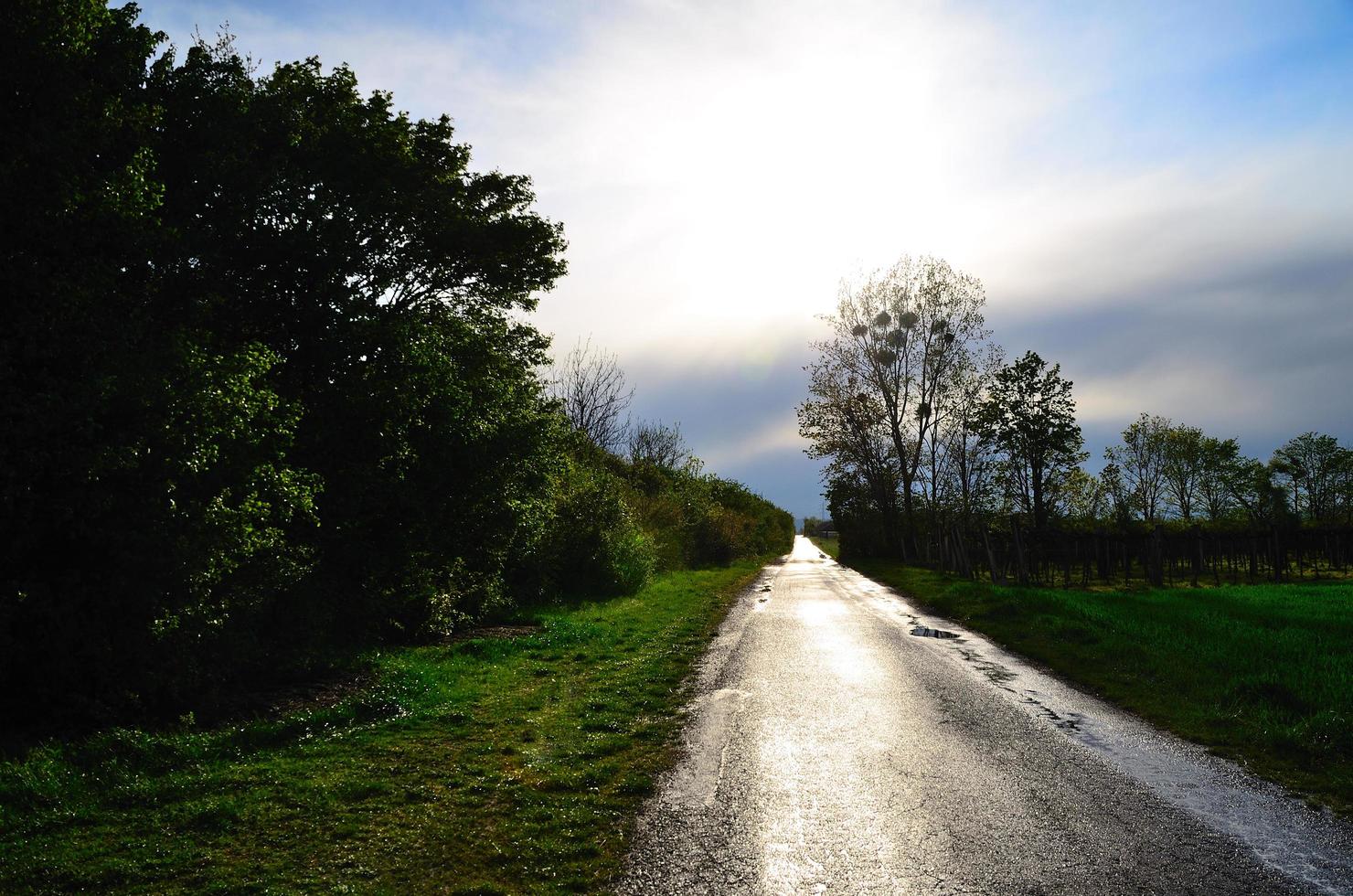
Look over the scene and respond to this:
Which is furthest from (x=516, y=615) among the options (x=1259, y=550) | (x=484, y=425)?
(x=1259, y=550)

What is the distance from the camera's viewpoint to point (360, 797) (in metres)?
6.29

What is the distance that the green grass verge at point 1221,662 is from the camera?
7.34 metres

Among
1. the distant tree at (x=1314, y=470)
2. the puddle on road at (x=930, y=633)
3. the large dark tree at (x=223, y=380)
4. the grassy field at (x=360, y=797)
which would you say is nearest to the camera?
the grassy field at (x=360, y=797)

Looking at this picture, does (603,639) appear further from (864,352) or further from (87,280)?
(864,352)

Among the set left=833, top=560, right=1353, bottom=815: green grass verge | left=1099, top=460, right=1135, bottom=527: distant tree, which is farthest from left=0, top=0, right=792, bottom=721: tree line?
left=1099, top=460, right=1135, bottom=527: distant tree

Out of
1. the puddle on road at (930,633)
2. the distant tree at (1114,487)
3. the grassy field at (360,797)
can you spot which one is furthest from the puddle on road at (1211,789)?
the distant tree at (1114,487)

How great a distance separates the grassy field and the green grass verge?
6206 millimetres

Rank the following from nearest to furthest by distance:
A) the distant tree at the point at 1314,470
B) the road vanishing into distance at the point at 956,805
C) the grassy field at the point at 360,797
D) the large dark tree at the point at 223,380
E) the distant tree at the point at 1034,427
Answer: the road vanishing into distance at the point at 956,805 < the grassy field at the point at 360,797 < the large dark tree at the point at 223,380 < the distant tree at the point at 1034,427 < the distant tree at the point at 1314,470

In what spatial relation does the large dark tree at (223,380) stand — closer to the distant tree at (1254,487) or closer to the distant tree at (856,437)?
the distant tree at (856,437)

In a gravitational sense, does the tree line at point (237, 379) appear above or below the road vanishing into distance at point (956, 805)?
above

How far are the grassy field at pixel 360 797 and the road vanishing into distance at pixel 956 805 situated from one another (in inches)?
26.7

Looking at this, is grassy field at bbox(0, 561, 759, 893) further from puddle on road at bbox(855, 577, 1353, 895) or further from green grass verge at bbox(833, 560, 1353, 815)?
green grass verge at bbox(833, 560, 1353, 815)

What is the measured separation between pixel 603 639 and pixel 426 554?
166 inches

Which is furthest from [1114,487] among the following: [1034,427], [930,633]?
[930,633]
